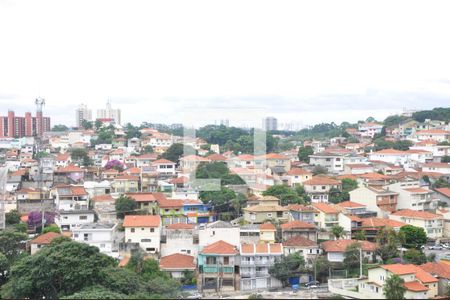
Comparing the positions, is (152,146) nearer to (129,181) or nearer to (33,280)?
(129,181)

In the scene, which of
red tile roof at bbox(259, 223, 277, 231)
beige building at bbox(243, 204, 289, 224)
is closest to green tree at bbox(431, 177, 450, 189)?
beige building at bbox(243, 204, 289, 224)

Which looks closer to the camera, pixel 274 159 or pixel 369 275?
pixel 369 275

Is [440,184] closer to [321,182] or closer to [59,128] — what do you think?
[321,182]

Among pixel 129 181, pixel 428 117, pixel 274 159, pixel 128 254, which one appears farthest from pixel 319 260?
pixel 428 117

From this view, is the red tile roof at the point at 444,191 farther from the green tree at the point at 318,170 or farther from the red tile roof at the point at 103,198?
the red tile roof at the point at 103,198

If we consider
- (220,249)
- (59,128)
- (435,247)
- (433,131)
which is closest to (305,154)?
(433,131)

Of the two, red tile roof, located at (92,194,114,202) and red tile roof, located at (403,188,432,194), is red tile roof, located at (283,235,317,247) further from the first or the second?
red tile roof, located at (92,194,114,202)
